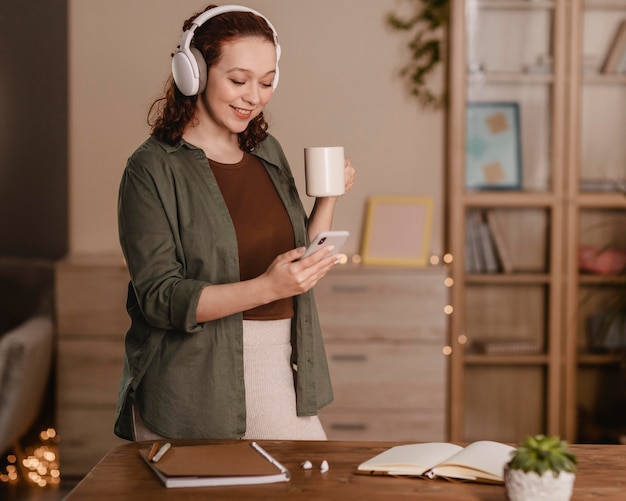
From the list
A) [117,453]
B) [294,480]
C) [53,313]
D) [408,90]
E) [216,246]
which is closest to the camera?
[294,480]

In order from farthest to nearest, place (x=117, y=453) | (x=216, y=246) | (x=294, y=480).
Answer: (x=216, y=246), (x=117, y=453), (x=294, y=480)

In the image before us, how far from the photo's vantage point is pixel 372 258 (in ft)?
12.2

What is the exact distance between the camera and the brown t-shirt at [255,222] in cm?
179

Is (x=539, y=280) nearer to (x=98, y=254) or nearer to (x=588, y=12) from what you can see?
(x=588, y=12)

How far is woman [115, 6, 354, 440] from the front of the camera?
66.1 inches

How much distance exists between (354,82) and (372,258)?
0.79 m

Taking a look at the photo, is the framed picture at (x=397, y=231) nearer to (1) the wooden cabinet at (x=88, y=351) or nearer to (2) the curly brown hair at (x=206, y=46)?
(1) the wooden cabinet at (x=88, y=351)

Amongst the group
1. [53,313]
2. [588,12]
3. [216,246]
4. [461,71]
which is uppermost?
[588,12]

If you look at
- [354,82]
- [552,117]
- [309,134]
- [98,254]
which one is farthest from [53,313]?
[552,117]

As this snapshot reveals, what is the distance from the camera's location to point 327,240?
1551mm

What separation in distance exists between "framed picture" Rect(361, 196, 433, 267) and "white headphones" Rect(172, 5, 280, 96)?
2.05 m

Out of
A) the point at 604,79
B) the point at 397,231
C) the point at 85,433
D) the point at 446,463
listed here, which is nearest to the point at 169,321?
the point at 446,463

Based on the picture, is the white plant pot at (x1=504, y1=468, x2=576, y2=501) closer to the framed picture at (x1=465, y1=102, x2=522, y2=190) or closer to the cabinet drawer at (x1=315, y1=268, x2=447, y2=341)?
the cabinet drawer at (x1=315, y1=268, x2=447, y2=341)

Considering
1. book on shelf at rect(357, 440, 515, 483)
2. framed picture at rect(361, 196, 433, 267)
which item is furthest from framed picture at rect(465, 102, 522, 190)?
book on shelf at rect(357, 440, 515, 483)
